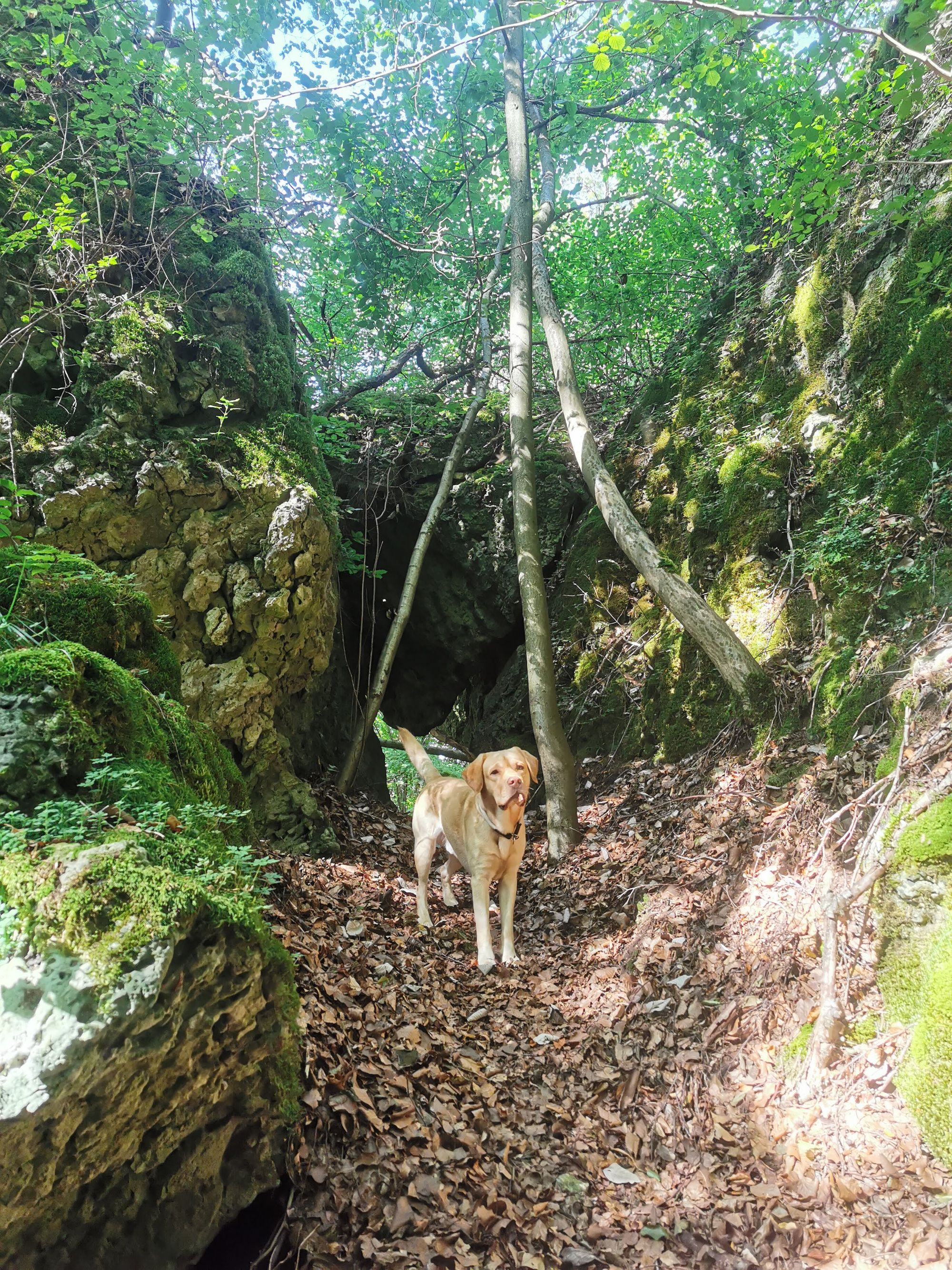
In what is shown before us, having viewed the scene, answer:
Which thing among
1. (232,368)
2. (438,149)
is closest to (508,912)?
(232,368)

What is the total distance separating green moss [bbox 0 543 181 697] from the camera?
10.5ft

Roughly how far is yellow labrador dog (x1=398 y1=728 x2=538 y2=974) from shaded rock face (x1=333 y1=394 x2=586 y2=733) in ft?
16.7

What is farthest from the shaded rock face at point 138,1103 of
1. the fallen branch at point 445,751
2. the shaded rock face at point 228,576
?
the fallen branch at point 445,751

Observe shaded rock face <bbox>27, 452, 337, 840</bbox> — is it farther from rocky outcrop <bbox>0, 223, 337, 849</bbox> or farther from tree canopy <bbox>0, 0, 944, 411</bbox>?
tree canopy <bbox>0, 0, 944, 411</bbox>

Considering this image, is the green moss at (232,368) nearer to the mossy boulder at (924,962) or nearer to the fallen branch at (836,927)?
the fallen branch at (836,927)

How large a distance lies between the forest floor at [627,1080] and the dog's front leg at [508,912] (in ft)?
0.60

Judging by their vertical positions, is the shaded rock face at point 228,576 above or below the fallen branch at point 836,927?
above

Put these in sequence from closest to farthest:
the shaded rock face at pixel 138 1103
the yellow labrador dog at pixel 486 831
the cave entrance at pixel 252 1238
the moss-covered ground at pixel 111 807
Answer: the shaded rock face at pixel 138 1103 < the moss-covered ground at pixel 111 807 < the cave entrance at pixel 252 1238 < the yellow labrador dog at pixel 486 831

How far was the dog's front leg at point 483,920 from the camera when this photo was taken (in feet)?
16.3

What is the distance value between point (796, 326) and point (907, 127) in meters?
1.89

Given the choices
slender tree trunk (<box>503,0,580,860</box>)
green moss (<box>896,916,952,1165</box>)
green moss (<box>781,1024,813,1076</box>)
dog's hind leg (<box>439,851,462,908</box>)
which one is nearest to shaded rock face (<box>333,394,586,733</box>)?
slender tree trunk (<box>503,0,580,860</box>)

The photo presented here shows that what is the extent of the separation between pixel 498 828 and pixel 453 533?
Result: 715cm

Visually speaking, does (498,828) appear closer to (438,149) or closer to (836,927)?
(836,927)

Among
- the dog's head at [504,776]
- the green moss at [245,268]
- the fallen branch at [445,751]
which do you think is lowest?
the fallen branch at [445,751]
